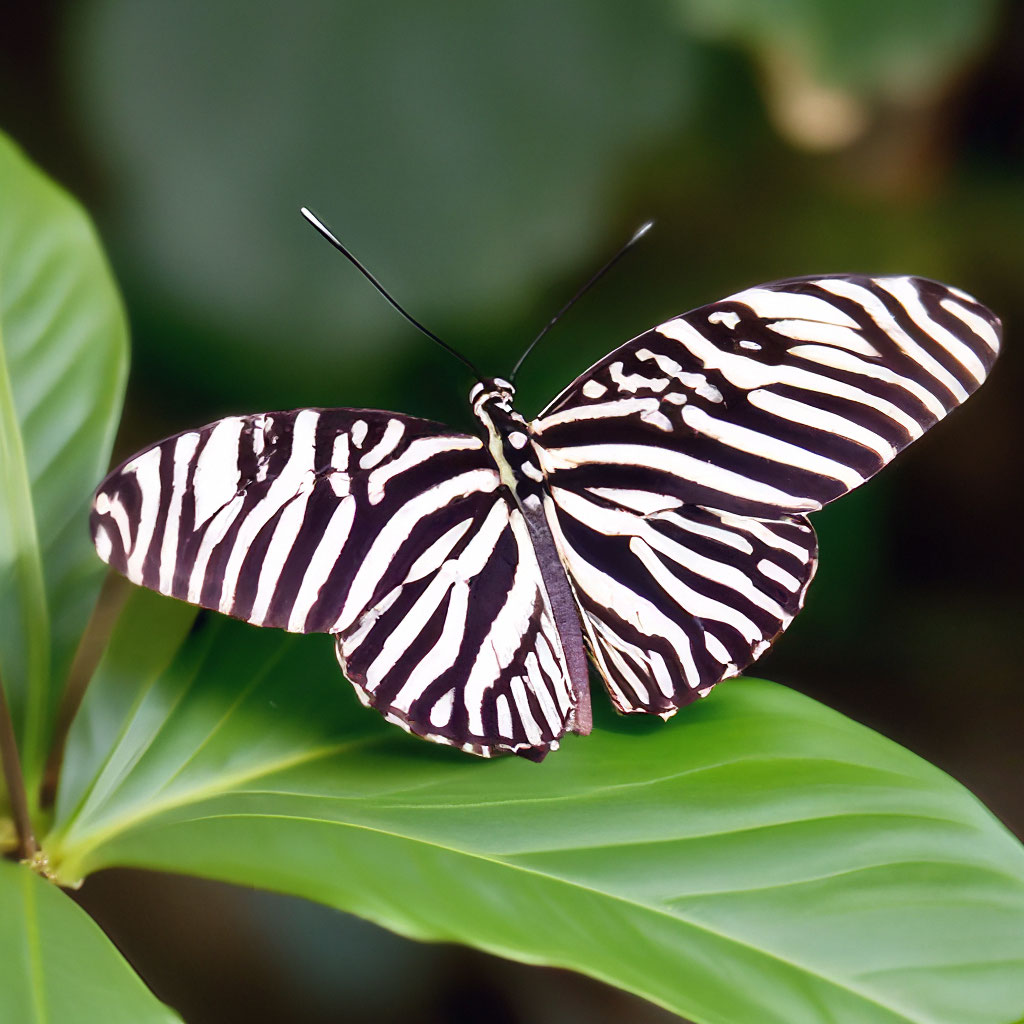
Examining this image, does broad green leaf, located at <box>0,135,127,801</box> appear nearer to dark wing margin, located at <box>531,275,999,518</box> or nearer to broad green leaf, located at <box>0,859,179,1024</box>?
broad green leaf, located at <box>0,859,179,1024</box>

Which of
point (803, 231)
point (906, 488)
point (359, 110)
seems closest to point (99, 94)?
point (359, 110)

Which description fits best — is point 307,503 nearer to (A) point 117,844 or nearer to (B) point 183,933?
(A) point 117,844

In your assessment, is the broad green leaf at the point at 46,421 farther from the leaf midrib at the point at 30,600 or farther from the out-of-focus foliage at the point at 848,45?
the out-of-focus foliage at the point at 848,45

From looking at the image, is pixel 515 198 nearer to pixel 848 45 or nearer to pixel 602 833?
pixel 848 45

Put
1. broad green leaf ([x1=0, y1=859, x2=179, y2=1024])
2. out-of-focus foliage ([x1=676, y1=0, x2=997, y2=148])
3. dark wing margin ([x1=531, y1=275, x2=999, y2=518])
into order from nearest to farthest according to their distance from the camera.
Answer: broad green leaf ([x1=0, y1=859, x2=179, y2=1024])
dark wing margin ([x1=531, y1=275, x2=999, y2=518])
out-of-focus foliage ([x1=676, y1=0, x2=997, y2=148])

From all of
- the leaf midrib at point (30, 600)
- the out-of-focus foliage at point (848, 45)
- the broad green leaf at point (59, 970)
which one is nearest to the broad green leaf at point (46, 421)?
the leaf midrib at point (30, 600)

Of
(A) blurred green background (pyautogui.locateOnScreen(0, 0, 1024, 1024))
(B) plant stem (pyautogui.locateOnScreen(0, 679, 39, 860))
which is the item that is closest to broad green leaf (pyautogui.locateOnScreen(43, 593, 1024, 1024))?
(B) plant stem (pyautogui.locateOnScreen(0, 679, 39, 860))
